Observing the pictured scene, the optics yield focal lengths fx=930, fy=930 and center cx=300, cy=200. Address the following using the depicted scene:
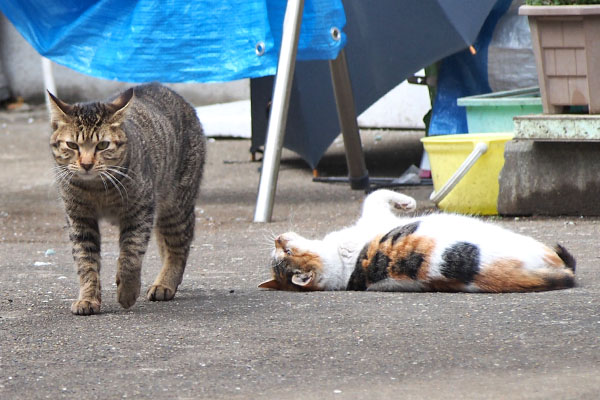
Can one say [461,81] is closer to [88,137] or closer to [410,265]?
[410,265]

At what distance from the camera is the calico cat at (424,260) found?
11.8 ft

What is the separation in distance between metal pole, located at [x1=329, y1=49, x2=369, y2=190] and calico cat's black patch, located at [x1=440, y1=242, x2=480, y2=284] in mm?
3982

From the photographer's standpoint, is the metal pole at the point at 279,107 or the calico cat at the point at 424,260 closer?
the calico cat at the point at 424,260

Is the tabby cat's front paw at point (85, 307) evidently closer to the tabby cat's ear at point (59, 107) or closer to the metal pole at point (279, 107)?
the tabby cat's ear at point (59, 107)

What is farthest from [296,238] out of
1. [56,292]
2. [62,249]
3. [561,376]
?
[62,249]

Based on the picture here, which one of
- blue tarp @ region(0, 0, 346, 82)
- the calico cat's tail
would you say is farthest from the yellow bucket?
the calico cat's tail

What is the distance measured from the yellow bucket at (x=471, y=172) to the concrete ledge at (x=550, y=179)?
0.19 metres

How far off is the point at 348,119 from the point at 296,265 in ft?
12.4

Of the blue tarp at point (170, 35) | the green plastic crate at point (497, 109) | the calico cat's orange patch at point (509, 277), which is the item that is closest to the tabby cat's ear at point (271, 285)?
the calico cat's orange patch at point (509, 277)

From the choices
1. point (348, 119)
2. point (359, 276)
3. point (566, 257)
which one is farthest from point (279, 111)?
point (566, 257)

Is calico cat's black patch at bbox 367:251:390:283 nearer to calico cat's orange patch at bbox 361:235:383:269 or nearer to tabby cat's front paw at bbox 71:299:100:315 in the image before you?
calico cat's orange patch at bbox 361:235:383:269

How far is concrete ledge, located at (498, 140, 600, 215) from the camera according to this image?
18.2ft

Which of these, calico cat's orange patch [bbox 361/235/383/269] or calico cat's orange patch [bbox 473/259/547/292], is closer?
calico cat's orange patch [bbox 473/259/547/292]

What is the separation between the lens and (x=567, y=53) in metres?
5.48
